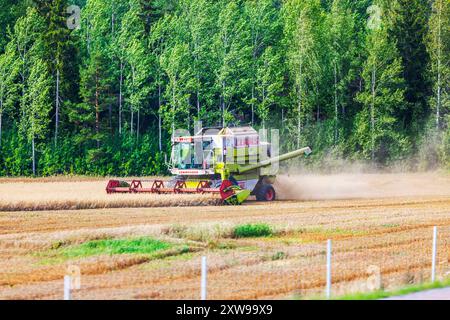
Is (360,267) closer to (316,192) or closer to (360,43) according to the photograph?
(316,192)

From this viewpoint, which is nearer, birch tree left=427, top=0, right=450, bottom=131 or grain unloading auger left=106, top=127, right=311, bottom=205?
grain unloading auger left=106, top=127, right=311, bottom=205

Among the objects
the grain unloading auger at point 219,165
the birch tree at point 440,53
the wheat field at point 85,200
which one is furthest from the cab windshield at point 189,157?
the birch tree at point 440,53

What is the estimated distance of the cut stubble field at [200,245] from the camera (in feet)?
56.5

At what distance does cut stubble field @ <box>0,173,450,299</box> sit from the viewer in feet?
56.5

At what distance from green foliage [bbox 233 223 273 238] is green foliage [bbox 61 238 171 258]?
316cm

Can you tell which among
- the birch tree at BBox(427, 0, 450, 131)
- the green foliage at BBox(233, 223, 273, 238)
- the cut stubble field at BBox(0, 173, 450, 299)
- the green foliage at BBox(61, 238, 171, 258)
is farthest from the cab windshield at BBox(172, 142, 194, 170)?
the birch tree at BBox(427, 0, 450, 131)

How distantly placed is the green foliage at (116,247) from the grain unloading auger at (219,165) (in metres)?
15.0

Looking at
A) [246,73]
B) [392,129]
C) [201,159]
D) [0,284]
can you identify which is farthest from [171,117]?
[0,284]

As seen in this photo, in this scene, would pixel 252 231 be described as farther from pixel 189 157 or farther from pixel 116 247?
pixel 189 157

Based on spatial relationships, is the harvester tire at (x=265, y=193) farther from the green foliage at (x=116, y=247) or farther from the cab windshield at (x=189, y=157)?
the green foliage at (x=116, y=247)

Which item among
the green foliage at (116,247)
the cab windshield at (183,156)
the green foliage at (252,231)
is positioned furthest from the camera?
the cab windshield at (183,156)

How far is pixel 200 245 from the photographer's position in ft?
74.5

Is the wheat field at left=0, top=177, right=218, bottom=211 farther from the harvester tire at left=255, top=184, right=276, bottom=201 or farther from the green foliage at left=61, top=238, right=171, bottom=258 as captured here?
the green foliage at left=61, top=238, right=171, bottom=258

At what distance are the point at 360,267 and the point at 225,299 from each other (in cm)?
503
